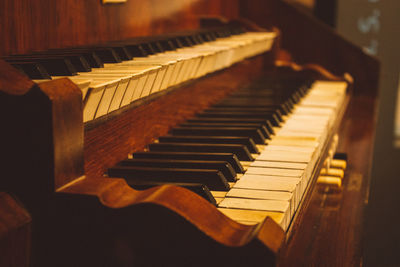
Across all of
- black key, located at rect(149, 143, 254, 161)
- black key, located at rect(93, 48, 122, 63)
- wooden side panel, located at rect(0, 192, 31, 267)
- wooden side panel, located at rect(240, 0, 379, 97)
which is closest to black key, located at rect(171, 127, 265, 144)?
black key, located at rect(149, 143, 254, 161)

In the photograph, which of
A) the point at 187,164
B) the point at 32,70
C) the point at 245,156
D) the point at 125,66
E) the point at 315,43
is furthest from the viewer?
the point at 315,43

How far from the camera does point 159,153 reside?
1474 mm

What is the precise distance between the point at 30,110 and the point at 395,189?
4.61 meters

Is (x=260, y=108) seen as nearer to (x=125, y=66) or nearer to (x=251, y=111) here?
(x=251, y=111)

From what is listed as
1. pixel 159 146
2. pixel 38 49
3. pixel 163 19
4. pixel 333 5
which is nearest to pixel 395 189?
pixel 333 5

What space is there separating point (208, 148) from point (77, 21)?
0.48 meters

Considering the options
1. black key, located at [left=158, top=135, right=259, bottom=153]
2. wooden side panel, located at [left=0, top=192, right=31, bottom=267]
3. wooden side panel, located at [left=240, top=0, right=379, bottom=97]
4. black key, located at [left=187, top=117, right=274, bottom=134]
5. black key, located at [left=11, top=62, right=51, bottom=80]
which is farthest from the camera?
wooden side panel, located at [left=240, top=0, right=379, bottom=97]

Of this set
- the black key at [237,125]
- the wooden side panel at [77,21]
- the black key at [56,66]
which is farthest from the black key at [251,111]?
the black key at [56,66]

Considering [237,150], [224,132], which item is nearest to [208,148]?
[237,150]

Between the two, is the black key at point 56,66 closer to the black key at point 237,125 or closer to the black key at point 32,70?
the black key at point 32,70

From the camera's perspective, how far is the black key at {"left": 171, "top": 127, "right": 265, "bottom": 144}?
1.65m

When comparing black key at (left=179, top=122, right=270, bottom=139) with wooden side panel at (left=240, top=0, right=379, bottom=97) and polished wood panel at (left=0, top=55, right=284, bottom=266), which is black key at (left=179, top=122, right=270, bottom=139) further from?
wooden side panel at (left=240, top=0, right=379, bottom=97)

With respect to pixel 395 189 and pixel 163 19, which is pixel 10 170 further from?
pixel 395 189

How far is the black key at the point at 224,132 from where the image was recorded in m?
1.65
